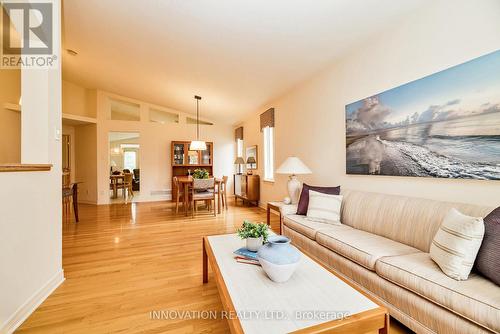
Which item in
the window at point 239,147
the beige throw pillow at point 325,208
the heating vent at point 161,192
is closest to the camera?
the beige throw pillow at point 325,208

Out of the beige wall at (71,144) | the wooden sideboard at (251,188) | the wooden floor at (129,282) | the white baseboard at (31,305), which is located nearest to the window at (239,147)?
the wooden sideboard at (251,188)

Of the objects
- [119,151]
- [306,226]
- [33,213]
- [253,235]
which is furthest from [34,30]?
[119,151]

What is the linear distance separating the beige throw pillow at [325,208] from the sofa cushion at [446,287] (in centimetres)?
96

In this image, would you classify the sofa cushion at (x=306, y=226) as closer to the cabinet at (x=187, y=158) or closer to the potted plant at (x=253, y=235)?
the potted plant at (x=253, y=235)

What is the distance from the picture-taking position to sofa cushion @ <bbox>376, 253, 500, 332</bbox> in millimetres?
1051

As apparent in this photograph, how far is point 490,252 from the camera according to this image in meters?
1.23

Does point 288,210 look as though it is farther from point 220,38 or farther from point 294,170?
point 220,38

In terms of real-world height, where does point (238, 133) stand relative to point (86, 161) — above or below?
above

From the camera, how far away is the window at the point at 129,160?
11617 millimetres

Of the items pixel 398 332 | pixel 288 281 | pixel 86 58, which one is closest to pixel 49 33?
pixel 86 58

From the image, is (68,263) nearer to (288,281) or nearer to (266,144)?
(288,281)

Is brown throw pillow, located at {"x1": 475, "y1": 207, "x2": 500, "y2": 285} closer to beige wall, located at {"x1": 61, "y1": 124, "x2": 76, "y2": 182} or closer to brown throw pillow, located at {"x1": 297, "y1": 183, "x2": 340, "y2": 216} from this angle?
brown throw pillow, located at {"x1": 297, "y1": 183, "x2": 340, "y2": 216}

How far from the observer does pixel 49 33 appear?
6.93ft

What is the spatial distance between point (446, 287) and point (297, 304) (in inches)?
33.0
